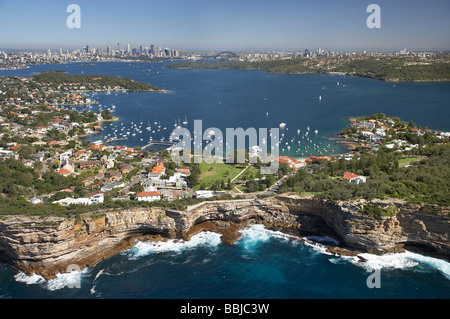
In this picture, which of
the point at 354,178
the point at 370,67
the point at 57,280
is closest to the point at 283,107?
the point at 354,178

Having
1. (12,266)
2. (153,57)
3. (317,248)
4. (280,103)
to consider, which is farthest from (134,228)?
(153,57)

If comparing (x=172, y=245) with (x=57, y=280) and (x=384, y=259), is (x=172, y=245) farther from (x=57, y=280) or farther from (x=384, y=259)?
(x=384, y=259)

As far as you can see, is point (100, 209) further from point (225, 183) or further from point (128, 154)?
point (128, 154)

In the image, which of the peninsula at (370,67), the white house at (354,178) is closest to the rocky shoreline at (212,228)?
the white house at (354,178)

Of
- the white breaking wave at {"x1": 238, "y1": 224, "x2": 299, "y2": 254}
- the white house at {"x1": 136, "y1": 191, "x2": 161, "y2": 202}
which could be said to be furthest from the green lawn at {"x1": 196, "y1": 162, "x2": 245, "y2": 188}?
the white breaking wave at {"x1": 238, "y1": 224, "x2": 299, "y2": 254}

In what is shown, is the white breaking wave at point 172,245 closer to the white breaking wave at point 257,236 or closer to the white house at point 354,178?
the white breaking wave at point 257,236

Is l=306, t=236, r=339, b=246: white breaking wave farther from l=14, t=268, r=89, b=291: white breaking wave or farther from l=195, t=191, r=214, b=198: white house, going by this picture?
l=14, t=268, r=89, b=291: white breaking wave
